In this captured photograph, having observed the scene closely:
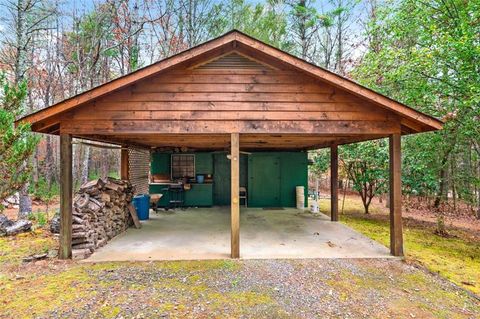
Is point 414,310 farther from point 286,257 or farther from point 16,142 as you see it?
point 16,142

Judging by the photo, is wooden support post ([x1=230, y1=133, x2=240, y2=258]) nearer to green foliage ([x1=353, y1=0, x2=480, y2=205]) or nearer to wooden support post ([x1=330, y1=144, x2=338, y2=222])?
wooden support post ([x1=330, y1=144, x2=338, y2=222])

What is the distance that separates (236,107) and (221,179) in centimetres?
606

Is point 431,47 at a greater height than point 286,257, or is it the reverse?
point 431,47

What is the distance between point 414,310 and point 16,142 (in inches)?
198


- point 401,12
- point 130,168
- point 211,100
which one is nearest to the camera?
point 211,100

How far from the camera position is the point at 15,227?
19.6ft

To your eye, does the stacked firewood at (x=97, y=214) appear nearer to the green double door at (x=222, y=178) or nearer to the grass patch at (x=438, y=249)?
the green double door at (x=222, y=178)

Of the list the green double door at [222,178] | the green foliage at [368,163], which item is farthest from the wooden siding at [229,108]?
the green double door at [222,178]

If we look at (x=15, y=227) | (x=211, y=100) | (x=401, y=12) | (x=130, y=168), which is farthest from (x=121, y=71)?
(x=401, y=12)

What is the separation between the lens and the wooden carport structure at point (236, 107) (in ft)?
14.0

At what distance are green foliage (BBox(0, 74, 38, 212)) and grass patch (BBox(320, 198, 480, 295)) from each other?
19.8 ft

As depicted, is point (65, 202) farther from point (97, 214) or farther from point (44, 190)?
point (44, 190)

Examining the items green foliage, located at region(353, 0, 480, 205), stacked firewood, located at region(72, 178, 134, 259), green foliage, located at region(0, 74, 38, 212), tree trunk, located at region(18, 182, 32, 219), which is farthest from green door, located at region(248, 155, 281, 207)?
green foliage, located at region(0, 74, 38, 212)

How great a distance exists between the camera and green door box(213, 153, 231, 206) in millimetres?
10086
